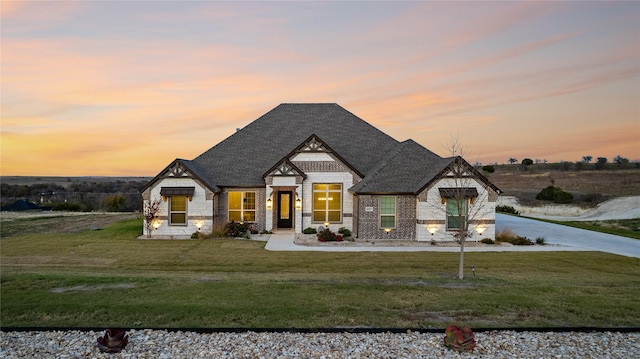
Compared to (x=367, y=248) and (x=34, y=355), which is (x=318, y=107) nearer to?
(x=367, y=248)

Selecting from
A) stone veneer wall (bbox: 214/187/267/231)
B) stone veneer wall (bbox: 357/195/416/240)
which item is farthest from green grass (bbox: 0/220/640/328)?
stone veneer wall (bbox: 214/187/267/231)

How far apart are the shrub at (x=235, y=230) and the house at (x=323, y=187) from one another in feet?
3.50

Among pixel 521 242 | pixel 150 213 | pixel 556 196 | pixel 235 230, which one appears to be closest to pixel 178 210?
pixel 150 213

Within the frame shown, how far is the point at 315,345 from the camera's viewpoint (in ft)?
23.3

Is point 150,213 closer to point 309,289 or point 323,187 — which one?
point 323,187

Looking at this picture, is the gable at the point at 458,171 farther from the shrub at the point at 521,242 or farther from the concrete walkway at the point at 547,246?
the concrete walkway at the point at 547,246

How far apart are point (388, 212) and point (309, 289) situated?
1162 cm

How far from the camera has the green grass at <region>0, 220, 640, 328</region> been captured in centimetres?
830

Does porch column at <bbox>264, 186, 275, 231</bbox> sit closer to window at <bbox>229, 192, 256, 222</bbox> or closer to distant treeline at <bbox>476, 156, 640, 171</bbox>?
window at <bbox>229, 192, 256, 222</bbox>

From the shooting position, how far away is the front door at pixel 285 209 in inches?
969

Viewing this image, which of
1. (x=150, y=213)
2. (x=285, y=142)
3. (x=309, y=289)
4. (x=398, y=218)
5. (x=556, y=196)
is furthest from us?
(x=556, y=196)

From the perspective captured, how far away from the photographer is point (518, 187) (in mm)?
68562

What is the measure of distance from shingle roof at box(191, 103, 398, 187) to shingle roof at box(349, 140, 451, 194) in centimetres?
168

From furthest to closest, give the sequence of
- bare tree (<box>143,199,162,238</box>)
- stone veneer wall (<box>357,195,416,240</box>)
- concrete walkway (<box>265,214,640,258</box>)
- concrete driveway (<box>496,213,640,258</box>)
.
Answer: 1. bare tree (<box>143,199,162,238</box>)
2. stone veneer wall (<box>357,195,416,240</box>)
3. concrete driveway (<box>496,213,640,258</box>)
4. concrete walkway (<box>265,214,640,258</box>)
